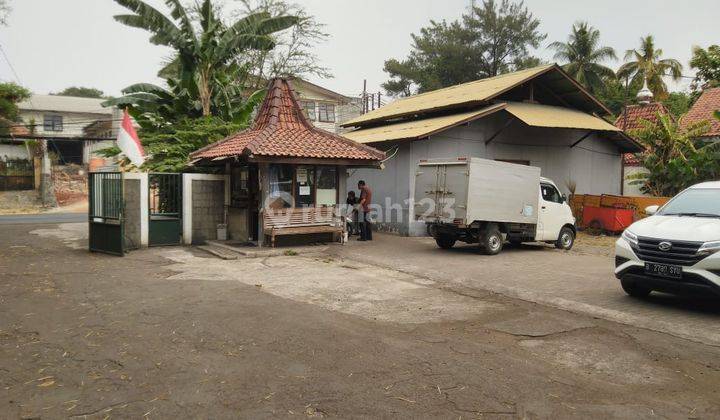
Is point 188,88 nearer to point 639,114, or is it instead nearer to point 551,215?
point 551,215

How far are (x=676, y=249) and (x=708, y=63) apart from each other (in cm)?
2661

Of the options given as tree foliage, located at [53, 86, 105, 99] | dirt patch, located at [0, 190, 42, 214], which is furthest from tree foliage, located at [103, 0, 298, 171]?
tree foliage, located at [53, 86, 105, 99]

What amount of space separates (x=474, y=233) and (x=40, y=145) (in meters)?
31.0

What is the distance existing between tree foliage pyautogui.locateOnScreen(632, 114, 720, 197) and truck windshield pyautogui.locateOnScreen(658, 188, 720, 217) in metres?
12.0

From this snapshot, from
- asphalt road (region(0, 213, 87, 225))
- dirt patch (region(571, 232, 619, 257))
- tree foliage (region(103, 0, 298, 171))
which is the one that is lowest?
asphalt road (region(0, 213, 87, 225))

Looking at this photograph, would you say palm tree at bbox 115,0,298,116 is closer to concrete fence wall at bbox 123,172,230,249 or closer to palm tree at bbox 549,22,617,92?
concrete fence wall at bbox 123,172,230,249

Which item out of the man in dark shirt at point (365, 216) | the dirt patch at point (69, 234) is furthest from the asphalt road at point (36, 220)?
the man in dark shirt at point (365, 216)

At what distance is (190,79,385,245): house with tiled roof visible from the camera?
44.2ft

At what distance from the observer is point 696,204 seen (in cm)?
823

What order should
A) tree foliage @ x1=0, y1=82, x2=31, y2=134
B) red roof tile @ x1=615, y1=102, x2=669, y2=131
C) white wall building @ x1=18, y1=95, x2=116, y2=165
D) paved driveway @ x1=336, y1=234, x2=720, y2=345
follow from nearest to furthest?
paved driveway @ x1=336, y1=234, x2=720, y2=345 < red roof tile @ x1=615, y1=102, x2=669, y2=131 < tree foliage @ x1=0, y1=82, x2=31, y2=134 < white wall building @ x1=18, y1=95, x2=116, y2=165

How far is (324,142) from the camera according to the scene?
14430mm

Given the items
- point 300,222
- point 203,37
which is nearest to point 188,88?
point 203,37

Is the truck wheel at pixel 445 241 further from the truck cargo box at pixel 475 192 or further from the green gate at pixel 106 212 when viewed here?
the green gate at pixel 106 212

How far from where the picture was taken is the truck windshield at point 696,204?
7906 mm
